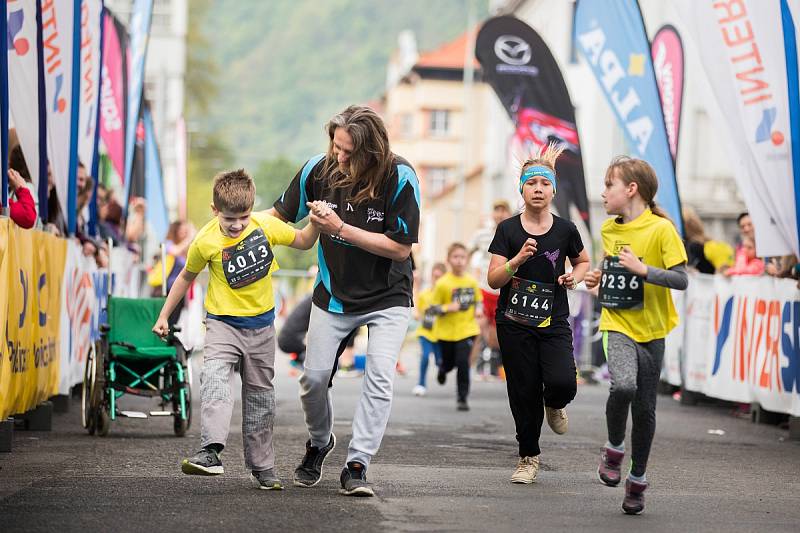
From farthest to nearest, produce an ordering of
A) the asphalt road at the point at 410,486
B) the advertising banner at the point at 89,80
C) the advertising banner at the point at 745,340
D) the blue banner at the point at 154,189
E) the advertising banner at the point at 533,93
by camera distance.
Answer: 1. the blue banner at the point at 154,189
2. the advertising banner at the point at 533,93
3. the advertising banner at the point at 89,80
4. the advertising banner at the point at 745,340
5. the asphalt road at the point at 410,486

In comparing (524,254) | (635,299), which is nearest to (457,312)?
(524,254)

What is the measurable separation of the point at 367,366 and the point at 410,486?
31.2 inches

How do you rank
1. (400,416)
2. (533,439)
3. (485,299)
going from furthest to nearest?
1. (485,299)
2. (400,416)
3. (533,439)

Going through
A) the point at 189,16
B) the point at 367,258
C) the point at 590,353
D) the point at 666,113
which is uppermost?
the point at 189,16

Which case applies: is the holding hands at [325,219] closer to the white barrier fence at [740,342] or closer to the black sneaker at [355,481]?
the black sneaker at [355,481]

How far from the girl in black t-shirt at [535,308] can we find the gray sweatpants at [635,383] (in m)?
0.82

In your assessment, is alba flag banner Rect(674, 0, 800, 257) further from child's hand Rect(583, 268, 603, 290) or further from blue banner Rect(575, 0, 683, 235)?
child's hand Rect(583, 268, 603, 290)

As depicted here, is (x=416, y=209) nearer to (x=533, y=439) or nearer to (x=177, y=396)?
(x=533, y=439)

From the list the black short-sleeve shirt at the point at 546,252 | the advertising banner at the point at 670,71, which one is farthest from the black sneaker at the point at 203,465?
the advertising banner at the point at 670,71

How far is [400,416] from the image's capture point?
13.9 m

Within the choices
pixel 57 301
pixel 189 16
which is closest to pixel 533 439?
pixel 57 301

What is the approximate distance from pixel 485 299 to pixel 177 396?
6.89m

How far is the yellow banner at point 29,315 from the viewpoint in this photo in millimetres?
9719

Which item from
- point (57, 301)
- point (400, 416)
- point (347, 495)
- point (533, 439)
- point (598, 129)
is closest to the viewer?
point (347, 495)
